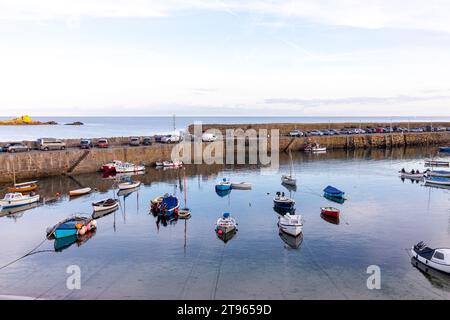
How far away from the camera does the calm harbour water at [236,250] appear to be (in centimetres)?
2725

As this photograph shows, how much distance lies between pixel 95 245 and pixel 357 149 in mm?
101435

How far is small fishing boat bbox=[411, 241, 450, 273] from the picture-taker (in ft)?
97.4

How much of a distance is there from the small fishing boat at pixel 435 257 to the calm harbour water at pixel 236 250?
120 centimetres

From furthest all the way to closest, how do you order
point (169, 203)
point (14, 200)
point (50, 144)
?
point (50, 144)
point (14, 200)
point (169, 203)

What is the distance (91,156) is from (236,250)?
2084 inches

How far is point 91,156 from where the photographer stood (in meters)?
77.2

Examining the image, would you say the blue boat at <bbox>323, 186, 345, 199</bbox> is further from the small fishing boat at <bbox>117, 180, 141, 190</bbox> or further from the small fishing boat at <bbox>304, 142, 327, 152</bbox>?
the small fishing boat at <bbox>304, 142, 327, 152</bbox>

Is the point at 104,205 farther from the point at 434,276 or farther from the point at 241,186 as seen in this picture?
the point at 434,276

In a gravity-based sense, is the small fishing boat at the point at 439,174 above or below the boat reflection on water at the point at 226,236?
above

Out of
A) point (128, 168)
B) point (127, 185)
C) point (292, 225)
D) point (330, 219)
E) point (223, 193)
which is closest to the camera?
point (292, 225)

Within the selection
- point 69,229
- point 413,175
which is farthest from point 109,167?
point 413,175

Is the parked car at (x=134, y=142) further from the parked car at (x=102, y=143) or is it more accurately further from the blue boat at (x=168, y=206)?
the blue boat at (x=168, y=206)

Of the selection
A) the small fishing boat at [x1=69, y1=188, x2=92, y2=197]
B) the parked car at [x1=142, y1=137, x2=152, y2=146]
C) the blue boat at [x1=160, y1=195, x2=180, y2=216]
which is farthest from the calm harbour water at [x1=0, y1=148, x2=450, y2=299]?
the parked car at [x1=142, y1=137, x2=152, y2=146]

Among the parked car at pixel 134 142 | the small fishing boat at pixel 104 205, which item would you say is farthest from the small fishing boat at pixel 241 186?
the parked car at pixel 134 142
